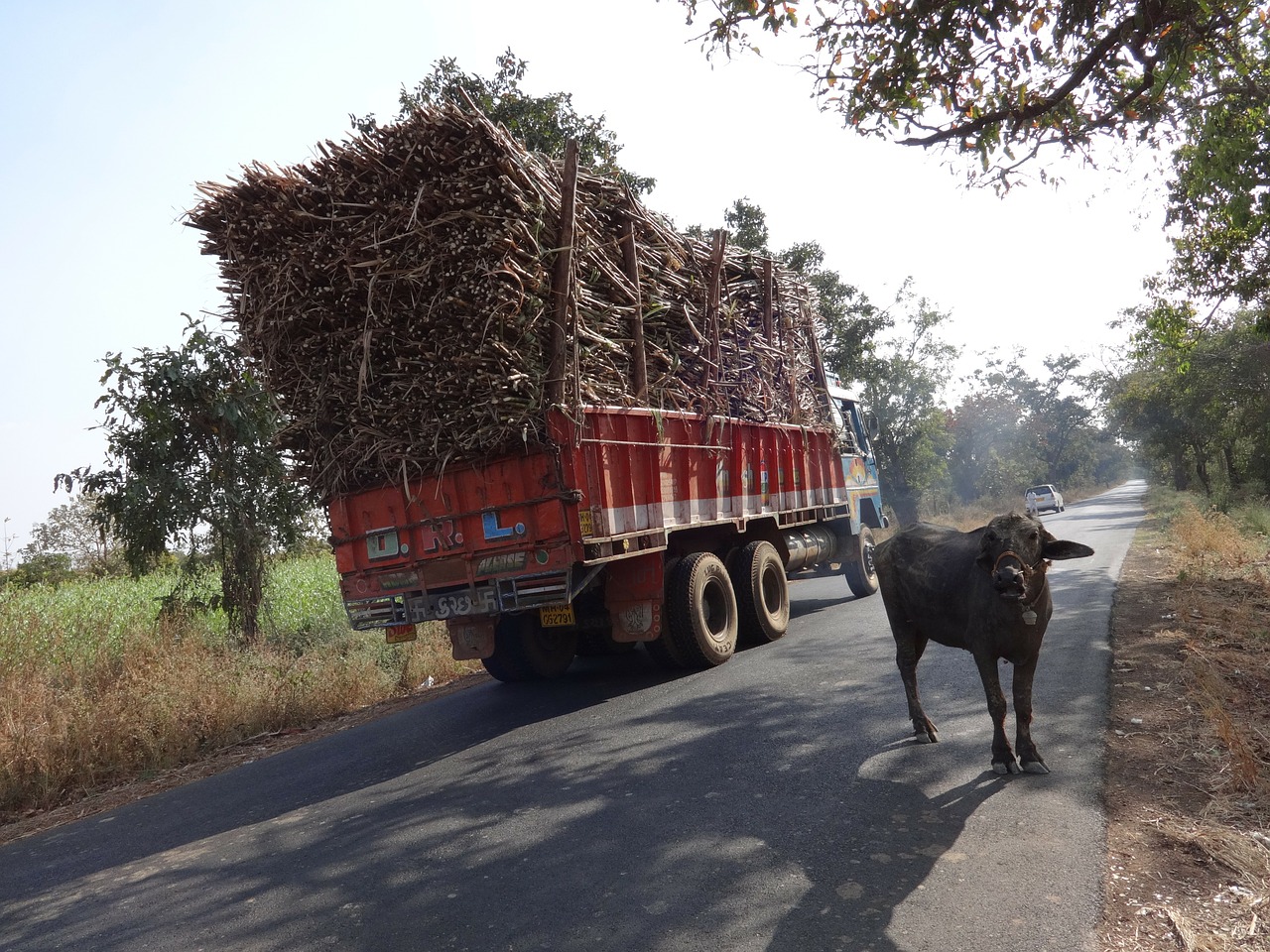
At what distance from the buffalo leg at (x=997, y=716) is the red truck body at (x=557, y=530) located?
9.95 ft

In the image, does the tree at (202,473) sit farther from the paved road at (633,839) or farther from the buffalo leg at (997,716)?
the buffalo leg at (997,716)

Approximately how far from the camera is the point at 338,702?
884cm

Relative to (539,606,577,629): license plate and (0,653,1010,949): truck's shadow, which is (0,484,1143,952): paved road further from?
(539,606,577,629): license plate

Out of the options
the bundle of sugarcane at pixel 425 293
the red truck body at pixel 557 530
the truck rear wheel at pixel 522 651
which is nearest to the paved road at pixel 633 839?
the red truck body at pixel 557 530

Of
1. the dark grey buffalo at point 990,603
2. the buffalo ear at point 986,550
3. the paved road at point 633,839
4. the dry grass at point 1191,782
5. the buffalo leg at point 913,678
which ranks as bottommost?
the dry grass at point 1191,782

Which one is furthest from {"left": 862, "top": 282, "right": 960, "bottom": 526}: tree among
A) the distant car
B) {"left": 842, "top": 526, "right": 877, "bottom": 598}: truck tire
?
{"left": 842, "top": 526, "right": 877, "bottom": 598}: truck tire

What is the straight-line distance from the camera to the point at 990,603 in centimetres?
465

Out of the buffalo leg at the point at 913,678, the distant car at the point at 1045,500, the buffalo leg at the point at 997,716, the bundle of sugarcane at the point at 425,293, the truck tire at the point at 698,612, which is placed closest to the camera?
the buffalo leg at the point at 997,716

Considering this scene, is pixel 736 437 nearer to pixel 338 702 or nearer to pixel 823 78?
pixel 823 78

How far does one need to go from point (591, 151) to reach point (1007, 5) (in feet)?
38.2

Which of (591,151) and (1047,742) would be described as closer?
(1047,742)

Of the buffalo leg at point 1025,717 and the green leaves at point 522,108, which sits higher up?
the green leaves at point 522,108

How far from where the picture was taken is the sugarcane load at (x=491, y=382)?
21.1 ft

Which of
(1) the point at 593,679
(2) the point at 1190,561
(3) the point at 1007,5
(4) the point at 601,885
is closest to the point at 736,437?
(1) the point at 593,679
